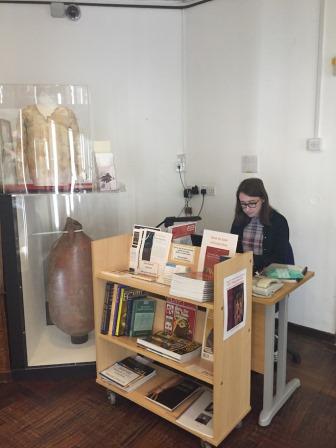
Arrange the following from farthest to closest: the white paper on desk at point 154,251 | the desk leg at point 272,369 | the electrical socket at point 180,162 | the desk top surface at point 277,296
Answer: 1. the electrical socket at point 180,162
2. the white paper on desk at point 154,251
3. the desk leg at point 272,369
4. the desk top surface at point 277,296

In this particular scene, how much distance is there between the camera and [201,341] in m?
2.08

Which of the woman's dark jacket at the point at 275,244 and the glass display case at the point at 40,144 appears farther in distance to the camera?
the woman's dark jacket at the point at 275,244

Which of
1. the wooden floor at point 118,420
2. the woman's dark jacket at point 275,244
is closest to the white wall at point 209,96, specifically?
the woman's dark jacket at point 275,244

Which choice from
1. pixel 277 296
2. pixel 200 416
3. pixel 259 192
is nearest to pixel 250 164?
pixel 259 192

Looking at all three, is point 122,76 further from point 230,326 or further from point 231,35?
point 230,326

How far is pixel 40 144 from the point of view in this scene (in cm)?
230

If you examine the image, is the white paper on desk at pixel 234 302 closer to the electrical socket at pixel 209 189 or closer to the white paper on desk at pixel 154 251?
the white paper on desk at pixel 154 251

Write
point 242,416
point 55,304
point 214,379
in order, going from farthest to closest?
1. point 55,304
2. point 242,416
3. point 214,379

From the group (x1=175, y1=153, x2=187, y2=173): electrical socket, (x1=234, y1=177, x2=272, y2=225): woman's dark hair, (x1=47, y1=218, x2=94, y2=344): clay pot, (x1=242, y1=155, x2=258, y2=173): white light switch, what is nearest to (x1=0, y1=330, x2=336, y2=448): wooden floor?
(x1=47, y1=218, x2=94, y2=344): clay pot

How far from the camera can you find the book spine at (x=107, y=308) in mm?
2213

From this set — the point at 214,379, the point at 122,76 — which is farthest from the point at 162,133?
the point at 214,379

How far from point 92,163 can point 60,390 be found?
137 centimetres

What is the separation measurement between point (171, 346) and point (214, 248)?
563 mm

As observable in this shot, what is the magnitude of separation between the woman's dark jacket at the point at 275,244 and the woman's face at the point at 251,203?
11cm
